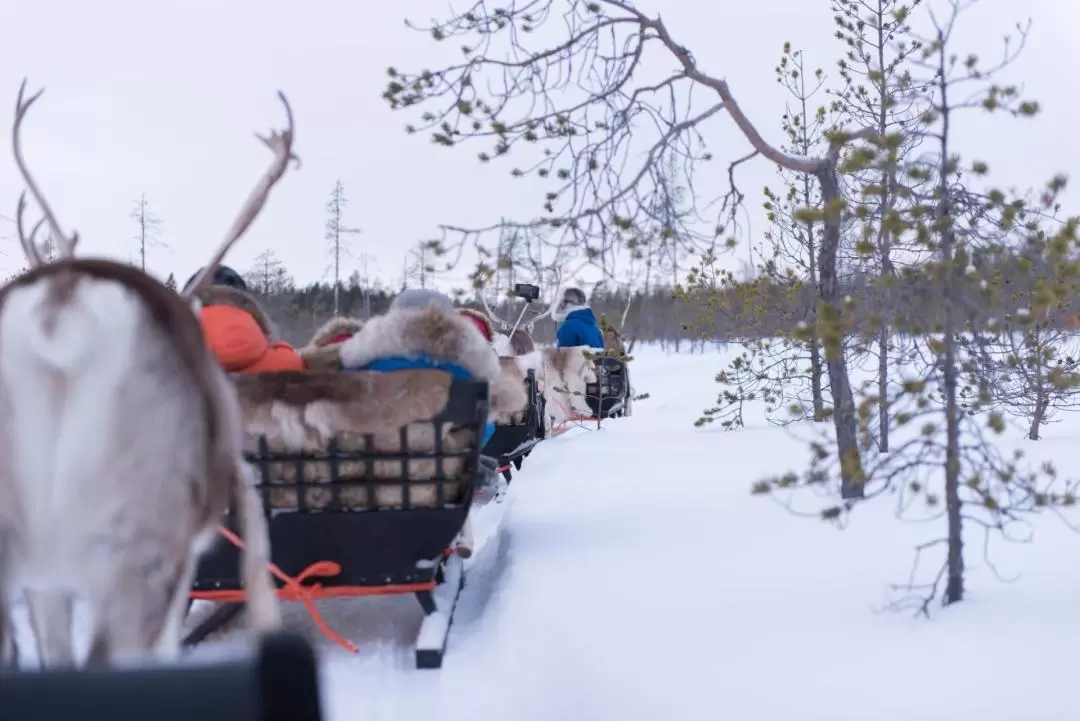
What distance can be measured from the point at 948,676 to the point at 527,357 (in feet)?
18.2

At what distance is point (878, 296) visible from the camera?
10.6 feet

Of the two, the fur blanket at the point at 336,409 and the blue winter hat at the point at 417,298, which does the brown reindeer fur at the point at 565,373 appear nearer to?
the blue winter hat at the point at 417,298

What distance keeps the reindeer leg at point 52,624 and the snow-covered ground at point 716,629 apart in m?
1.51

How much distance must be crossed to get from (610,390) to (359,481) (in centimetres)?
694

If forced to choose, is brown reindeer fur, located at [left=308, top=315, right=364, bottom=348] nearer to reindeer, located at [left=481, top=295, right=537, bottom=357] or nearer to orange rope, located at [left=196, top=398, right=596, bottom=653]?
orange rope, located at [left=196, top=398, right=596, bottom=653]

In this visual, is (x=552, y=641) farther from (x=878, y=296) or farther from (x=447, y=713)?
(x=878, y=296)

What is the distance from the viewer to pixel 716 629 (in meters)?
3.27

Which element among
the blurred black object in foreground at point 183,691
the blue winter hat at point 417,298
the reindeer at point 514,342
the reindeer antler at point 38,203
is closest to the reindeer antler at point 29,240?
the reindeer antler at point 38,203

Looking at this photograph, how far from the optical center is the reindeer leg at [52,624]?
5.49 ft

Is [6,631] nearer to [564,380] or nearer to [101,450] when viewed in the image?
[101,450]

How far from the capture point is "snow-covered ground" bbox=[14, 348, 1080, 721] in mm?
2703

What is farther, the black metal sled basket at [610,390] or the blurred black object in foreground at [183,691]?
the black metal sled basket at [610,390]

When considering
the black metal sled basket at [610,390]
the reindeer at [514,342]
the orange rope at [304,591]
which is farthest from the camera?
the black metal sled basket at [610,390]

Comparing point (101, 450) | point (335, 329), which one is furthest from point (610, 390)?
point (101, 450)
